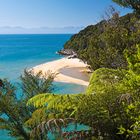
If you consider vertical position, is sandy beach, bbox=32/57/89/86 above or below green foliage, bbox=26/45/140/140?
below

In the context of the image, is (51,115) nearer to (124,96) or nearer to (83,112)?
(83,112)

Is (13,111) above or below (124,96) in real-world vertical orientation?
below

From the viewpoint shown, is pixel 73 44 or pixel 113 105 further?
pixel 73 44

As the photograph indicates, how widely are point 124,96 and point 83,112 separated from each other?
906 mm

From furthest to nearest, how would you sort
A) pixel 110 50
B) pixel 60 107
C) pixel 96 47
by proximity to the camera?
pixel 96 47 → pixel 110 50 → pixel 60 107

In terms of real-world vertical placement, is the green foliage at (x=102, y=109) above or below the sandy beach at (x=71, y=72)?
above

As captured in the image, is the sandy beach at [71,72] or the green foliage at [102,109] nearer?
the green foliage at [102,109]

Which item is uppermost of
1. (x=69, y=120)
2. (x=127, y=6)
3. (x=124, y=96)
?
(x=127, y=6)

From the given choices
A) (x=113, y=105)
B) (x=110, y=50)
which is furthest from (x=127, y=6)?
(x=110, y=50)

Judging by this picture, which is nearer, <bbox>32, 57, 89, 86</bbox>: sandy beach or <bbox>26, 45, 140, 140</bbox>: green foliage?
<bbox>26, 45, 140, 140</bbox>: green foliage

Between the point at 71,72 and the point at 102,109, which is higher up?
the point at 102,109

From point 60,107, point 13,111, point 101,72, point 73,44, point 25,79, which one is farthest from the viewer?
point 73,44

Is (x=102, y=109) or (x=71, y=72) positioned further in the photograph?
(x=71, y=72)

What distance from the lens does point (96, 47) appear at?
36.5 m
